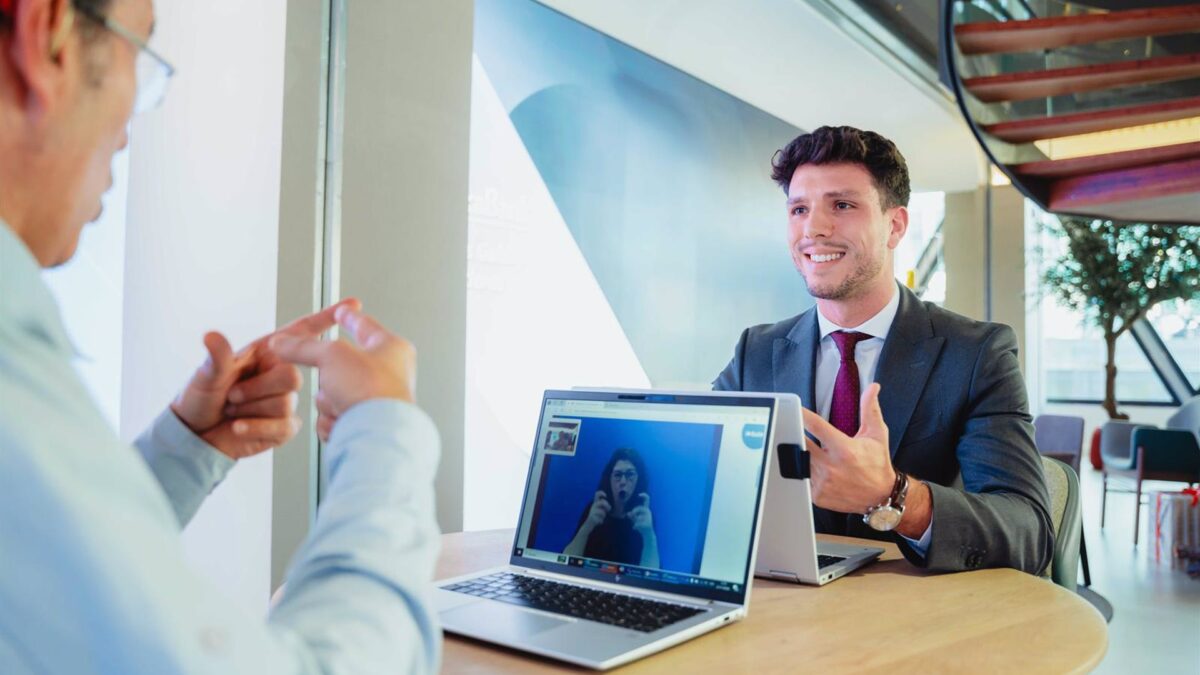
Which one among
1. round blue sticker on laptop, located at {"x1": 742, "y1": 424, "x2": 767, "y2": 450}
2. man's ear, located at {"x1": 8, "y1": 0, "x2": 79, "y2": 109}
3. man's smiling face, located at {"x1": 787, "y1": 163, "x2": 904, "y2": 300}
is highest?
man's smiling face, located at {"x1": 787, "y1": 163, "x2": 904, "y2": 300}

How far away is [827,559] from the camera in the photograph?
1.51 m

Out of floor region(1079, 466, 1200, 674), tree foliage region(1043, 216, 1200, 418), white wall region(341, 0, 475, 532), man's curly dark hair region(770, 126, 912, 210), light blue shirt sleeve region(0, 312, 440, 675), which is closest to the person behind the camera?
light blue shirt sleeve region(0, 312, 440, 675)

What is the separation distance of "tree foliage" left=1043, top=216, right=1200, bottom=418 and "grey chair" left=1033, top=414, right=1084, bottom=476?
200 mm

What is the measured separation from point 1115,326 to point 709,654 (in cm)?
395

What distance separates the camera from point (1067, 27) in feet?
15.0

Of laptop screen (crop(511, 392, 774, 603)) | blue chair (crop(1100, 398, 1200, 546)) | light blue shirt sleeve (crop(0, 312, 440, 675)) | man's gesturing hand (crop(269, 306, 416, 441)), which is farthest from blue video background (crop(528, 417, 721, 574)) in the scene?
blue chair (crop(1100, 398, 1200, 546))

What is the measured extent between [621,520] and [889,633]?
381 mm

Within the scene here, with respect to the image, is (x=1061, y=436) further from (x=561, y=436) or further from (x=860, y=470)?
(x=561, y=436)

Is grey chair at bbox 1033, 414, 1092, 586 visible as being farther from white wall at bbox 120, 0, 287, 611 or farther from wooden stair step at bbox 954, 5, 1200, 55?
white wall at bbox 120, 0, 287, 611

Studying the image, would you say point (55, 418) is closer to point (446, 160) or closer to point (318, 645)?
point (318, 645)

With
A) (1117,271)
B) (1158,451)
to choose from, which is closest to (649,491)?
(1158,451)

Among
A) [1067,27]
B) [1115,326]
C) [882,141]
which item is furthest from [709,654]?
[1067,27]

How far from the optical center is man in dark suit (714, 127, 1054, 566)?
4.82 feet

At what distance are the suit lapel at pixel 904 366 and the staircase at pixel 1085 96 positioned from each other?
9.70ft
